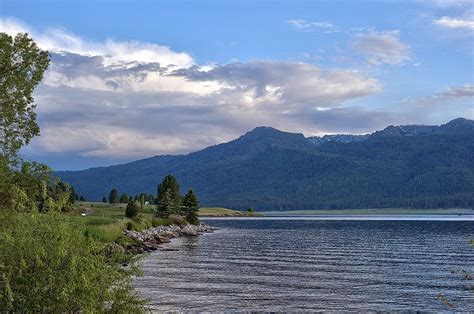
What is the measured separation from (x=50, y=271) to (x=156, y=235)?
83.5m

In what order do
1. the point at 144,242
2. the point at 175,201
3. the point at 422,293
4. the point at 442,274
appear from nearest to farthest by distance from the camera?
1. the point at 422,293
2. the point at 442,274
3. the point at 144,242
4. the point at 175,201

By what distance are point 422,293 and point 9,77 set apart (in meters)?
35.8

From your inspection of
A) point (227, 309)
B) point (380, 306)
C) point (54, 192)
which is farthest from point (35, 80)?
point (380, 306)

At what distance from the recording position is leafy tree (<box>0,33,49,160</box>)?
25.0 metres

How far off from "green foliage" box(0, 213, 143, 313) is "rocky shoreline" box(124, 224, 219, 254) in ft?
138

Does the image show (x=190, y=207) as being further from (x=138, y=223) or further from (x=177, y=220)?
(x=138, y=223)

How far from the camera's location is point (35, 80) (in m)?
25.6

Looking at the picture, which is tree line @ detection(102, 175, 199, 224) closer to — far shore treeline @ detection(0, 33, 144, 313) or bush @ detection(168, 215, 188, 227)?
bush @ detection(168, 215, 188, 227)

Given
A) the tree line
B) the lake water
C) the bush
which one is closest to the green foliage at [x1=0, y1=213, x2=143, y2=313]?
the lake water

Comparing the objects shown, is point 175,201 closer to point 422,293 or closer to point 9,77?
point 422,293

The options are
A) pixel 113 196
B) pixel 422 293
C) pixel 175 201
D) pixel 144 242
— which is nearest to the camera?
pixel 422 293

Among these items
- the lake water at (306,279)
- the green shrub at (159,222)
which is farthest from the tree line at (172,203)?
the lake water at (306,279)

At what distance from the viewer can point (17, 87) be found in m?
25.1

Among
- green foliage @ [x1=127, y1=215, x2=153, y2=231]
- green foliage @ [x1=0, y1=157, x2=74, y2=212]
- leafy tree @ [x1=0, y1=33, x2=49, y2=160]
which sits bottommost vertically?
green foliage @ [x1=127, y1=215, x2=153, y2=231]
